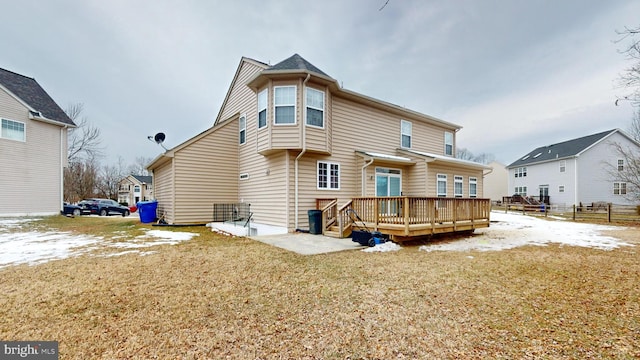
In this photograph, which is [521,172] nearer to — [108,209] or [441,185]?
[441,185]

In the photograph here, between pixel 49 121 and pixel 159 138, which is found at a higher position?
pixel 49 121

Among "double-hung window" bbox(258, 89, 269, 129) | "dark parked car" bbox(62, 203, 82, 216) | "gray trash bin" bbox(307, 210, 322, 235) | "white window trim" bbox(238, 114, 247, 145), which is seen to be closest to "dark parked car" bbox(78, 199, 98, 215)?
"dark parked car" bbox(62, 203, 82, 216)

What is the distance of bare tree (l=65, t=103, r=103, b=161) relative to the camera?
2952cm

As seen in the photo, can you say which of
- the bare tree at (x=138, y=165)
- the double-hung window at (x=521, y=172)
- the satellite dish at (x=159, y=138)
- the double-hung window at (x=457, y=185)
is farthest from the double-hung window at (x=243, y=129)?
the bare tree at (x=138, y=165)

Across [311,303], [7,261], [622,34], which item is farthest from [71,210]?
[622,34]

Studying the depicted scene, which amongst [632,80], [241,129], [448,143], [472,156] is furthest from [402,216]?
[472,156]

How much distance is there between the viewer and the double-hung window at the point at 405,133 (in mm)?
14555

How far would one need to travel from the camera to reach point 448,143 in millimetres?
17312

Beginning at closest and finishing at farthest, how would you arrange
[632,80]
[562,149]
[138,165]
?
[632,80] → [562,149] → [138,165]

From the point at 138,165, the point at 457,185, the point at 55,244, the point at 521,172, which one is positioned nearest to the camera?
the point at 55,244

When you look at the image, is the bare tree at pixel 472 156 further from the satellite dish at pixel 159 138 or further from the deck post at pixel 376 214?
the satellite dish at pixel 159 138

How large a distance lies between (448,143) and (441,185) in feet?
15.0

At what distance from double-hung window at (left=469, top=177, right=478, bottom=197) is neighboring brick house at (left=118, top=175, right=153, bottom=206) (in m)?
38.2

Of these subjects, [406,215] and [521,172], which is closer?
[406,215]
